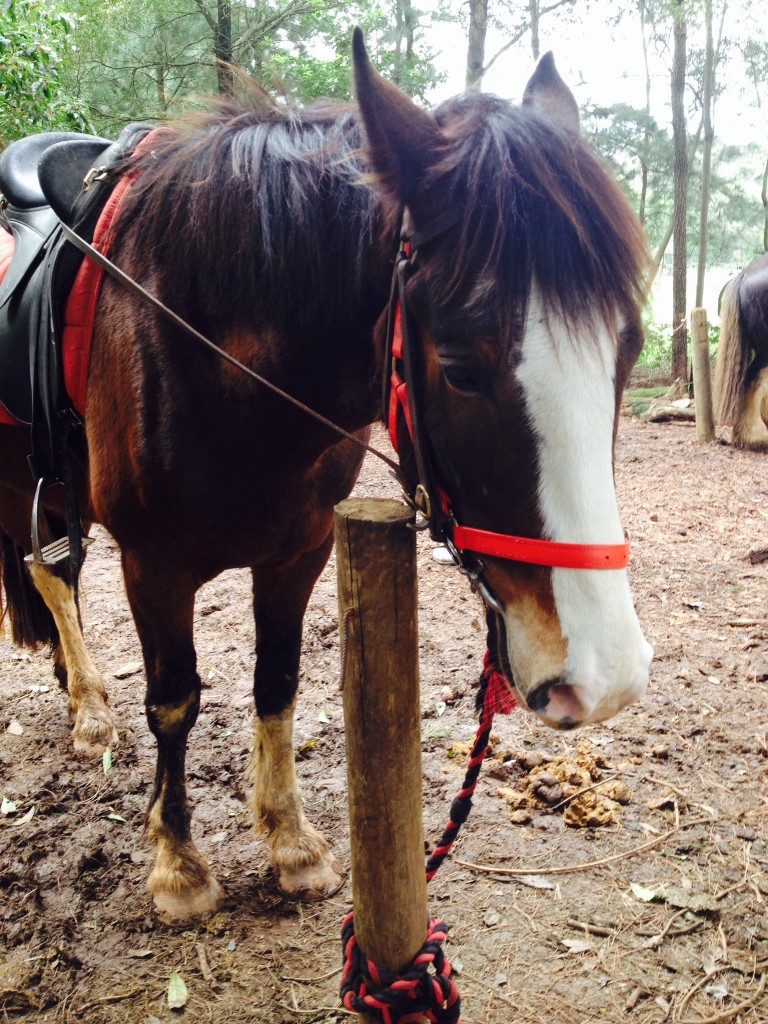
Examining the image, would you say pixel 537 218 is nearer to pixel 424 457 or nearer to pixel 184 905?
pixel 424 457

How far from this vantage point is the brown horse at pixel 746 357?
841 cm

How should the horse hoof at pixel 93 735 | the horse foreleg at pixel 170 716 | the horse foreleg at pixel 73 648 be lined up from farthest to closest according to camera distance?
the horse foreleg at pixel 73 648 < the horse hoof at pixel 93 735 < the horse foreleg at pixel 170 716

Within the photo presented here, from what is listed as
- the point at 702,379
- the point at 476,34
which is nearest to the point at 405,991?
the point at 702,379

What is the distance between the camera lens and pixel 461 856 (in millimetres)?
2416

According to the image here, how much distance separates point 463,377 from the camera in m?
1.24

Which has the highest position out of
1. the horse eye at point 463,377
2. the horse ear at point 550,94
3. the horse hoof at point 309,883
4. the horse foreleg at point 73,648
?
the horse ear at point 550,94

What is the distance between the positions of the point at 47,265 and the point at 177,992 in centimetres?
208

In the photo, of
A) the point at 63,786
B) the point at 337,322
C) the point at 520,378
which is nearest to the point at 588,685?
the point at 520,378

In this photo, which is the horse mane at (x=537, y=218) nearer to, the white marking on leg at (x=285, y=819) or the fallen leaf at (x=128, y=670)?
the white marking on leg at (x=285, y=819)

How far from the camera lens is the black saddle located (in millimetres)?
2016

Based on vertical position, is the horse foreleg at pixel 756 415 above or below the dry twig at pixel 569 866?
above

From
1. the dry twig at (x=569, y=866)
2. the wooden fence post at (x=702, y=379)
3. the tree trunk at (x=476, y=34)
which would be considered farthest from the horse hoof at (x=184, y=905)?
the tree trunk at (x=476, y=34)

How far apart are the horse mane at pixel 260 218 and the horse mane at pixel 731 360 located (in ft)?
26.5

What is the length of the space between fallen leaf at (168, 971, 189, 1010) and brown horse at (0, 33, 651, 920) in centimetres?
22
